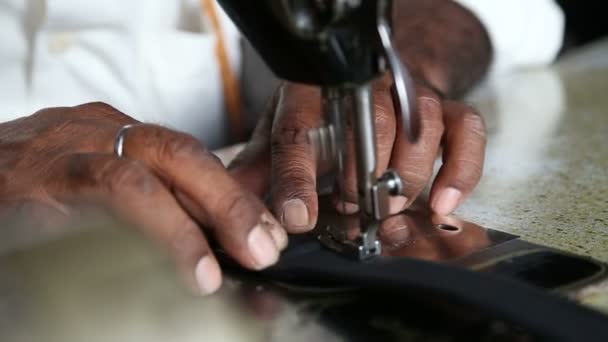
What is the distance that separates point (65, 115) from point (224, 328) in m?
0.31

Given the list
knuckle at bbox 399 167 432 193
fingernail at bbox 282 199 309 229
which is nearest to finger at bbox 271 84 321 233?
fingernail at bbox 282 199 309 229

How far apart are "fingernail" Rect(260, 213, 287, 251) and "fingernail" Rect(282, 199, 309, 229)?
0.25 feet

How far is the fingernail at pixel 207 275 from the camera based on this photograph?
24.1 inches

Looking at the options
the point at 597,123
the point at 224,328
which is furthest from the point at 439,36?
the point at 224,328

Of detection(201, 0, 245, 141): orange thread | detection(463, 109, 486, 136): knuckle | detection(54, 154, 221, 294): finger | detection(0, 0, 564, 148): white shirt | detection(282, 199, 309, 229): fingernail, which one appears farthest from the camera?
detection(201, 0, 245, 141): orange thread

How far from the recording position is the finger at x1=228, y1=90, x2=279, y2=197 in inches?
35.3

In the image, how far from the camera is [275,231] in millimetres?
647

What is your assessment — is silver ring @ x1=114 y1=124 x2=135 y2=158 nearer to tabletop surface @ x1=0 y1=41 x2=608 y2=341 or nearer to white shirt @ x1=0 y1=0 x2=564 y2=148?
tabletop surface @ x1=0 y1=41 x2=608 y2=341

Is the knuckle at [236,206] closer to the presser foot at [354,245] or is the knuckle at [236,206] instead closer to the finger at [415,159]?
the presser foot at [354,245]

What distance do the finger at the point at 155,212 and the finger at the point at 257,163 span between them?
26 centimetres

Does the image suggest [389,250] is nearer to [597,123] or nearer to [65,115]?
[65,115]

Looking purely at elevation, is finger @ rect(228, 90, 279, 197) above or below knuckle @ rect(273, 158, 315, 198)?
below

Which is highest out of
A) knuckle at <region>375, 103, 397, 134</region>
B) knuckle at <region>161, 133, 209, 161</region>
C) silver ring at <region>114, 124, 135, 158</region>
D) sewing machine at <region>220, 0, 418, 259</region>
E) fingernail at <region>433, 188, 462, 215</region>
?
sewing machine at <region>220, 0, 418, 259</region>

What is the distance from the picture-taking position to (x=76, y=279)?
544 mm
